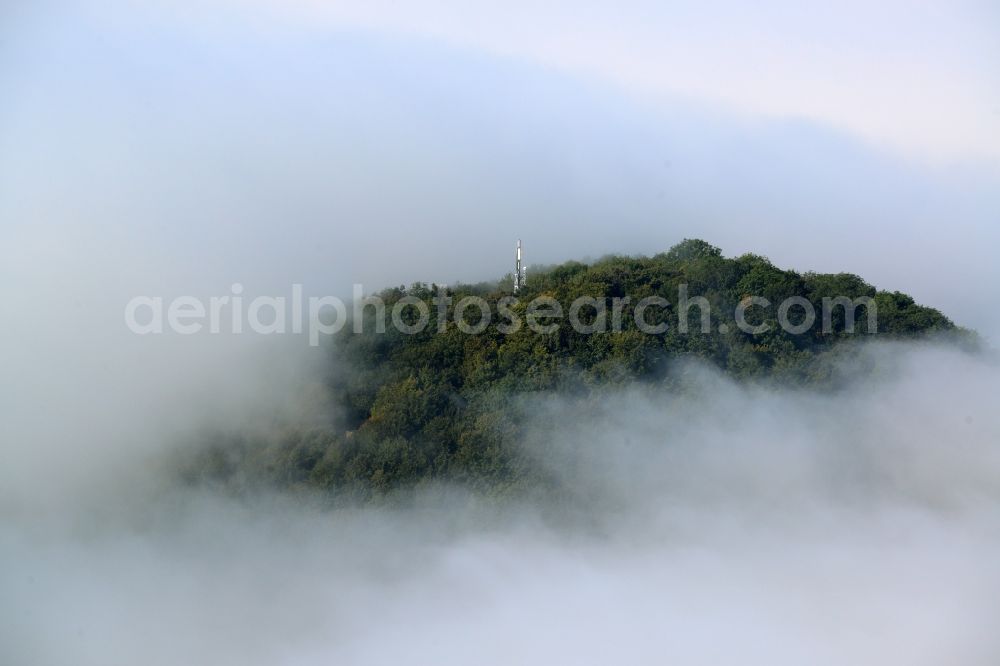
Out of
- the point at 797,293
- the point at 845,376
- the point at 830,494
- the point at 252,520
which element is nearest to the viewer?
the point at 252,520

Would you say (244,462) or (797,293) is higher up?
(797,293)

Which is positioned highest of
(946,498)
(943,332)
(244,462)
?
(943,332)

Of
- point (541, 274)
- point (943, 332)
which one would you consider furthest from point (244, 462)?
point (943, 332)

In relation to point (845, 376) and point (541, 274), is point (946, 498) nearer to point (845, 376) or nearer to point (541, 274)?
point (845, 376)

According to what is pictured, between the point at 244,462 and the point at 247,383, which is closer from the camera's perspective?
the point at 244,462

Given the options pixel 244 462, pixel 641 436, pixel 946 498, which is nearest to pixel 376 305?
pixel 244 462

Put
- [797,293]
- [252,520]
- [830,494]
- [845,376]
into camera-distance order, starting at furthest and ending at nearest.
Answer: [797,293] → [845,376] → [830,494] → [252,520]
